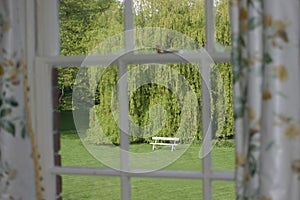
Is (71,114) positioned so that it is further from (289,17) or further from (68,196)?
(289,17)

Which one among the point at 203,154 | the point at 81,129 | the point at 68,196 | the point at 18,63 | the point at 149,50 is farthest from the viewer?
the point at 68,196

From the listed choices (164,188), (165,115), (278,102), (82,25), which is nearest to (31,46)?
(82,25)

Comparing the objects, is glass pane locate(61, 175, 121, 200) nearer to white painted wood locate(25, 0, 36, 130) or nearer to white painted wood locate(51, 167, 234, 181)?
white painted wood locate(51, 167, 234, 181)

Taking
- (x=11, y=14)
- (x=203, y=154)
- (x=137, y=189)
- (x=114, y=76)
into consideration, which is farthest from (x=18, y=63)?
(x=137, y=189)

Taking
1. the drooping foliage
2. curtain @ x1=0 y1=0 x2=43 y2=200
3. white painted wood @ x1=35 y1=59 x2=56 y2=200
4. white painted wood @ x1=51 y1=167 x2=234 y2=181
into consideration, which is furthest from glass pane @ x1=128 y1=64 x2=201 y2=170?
curtain @ x1=0 y1=0 x2=43 y2=200

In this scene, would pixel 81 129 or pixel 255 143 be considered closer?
pixel 255 143

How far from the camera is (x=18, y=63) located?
1.65 metres

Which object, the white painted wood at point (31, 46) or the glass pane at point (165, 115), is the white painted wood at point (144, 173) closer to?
the glass pane at point (165, 115)

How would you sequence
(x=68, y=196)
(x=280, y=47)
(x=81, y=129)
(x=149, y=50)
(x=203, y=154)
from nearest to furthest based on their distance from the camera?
(x=280, y=47)
(x=203, y=154)
(x=149, y=50)
(x=81, y=129)
(x=68, y=196)

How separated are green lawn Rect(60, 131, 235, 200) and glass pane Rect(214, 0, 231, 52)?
0.40 m

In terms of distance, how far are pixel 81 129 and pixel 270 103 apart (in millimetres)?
1084

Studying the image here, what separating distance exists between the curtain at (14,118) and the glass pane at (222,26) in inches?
28.6

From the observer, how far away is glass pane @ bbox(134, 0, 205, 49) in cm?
193

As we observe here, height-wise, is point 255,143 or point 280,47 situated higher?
point 280,47
